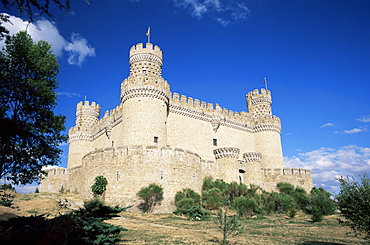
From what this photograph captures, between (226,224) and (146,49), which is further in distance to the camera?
(146,49)

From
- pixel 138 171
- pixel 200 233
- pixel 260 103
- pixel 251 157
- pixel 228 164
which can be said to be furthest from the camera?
pixel 260 103

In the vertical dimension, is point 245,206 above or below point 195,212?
above

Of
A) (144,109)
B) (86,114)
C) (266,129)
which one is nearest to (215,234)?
(144,109)

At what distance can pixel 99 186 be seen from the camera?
21391mm

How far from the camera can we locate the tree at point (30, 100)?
12.3m

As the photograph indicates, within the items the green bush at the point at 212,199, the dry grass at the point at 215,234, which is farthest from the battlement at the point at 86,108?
the dry grass at the point at 215,234

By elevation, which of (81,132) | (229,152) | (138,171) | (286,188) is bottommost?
(286,188)

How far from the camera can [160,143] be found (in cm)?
2586

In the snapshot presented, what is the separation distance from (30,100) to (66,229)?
6.99 metres

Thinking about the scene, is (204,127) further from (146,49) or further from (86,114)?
(86,114)

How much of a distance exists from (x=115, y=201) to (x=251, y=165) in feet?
48.6

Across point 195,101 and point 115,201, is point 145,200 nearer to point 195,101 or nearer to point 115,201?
point 115,201

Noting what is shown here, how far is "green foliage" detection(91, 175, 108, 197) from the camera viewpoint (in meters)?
21.2

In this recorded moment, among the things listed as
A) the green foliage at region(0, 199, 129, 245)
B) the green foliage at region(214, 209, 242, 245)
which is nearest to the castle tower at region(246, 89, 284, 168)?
the green foliage at region(214, 209, 242, 245)
